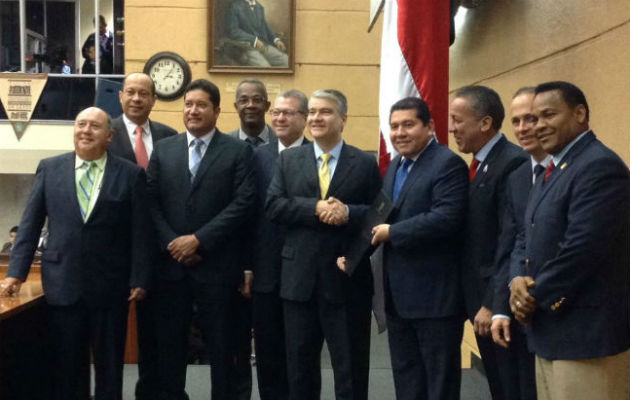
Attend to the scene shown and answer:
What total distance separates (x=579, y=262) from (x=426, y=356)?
1133 millimetres

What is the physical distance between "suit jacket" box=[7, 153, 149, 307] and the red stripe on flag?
1.52m

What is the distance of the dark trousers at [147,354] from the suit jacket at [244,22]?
621cm

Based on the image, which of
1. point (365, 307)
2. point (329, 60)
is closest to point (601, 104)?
point (365, 307)

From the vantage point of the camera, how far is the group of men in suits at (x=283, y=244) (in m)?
3.45

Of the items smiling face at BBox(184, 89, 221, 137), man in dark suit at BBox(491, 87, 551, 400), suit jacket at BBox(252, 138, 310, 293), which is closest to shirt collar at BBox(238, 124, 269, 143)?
suit jacket at BBox(252, 138, 310, 293)

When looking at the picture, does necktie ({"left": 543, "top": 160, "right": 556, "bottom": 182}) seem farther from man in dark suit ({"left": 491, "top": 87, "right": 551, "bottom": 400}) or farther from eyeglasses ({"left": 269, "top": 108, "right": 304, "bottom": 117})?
eyeglasses ({"left": 269, "top": 108, "right": 304, "bottom": 117})

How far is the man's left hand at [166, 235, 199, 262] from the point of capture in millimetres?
3912

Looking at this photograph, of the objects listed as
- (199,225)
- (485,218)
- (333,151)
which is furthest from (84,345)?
(485,218)

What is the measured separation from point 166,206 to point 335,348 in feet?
3.44

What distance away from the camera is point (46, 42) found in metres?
12.0

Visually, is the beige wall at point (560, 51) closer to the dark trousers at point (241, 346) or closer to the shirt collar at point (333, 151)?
the shirt collar at point (333, 151)

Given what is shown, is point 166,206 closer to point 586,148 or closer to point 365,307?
point 365,307

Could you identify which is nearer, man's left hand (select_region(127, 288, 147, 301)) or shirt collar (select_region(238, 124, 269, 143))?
man's left hand (select_region(127, 288, 147, 301))

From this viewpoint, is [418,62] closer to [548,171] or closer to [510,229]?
[510,229]
